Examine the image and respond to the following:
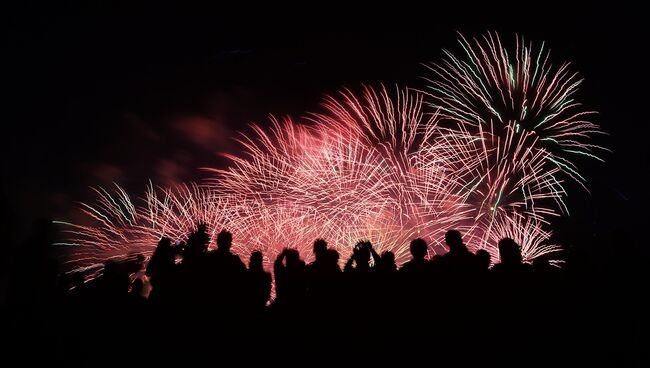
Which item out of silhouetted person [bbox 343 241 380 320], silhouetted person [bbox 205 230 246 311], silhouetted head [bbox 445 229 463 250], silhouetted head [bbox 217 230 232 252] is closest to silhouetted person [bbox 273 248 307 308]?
silhouetted person [bbox 205 230 246 311]

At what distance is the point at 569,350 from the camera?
402 centimetres

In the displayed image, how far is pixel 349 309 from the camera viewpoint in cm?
475

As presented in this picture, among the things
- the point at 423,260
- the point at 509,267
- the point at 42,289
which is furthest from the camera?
the point at 42,289

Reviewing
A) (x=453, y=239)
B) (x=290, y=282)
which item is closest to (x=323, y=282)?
(x=290, y=282)

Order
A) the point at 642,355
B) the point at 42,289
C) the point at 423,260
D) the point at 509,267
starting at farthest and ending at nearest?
1. the point at 42,289
2. the point at 423,260
3. the point at 509,267
4. the point at 642,355

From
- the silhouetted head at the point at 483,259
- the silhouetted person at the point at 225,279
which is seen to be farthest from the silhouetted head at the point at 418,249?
the silhouetted person at the point at 225,279

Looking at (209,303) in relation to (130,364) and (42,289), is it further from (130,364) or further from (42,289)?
(42,289)

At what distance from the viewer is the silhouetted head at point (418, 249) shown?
523 cm

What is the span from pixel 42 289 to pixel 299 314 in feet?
12.9

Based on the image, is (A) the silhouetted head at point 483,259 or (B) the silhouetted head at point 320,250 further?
(B) the silhouetted head at point 320,250

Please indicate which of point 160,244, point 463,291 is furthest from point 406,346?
point 160,244

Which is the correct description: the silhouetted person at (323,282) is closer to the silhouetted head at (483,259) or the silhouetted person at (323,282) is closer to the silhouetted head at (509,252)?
the silhouetted head at (483,259)

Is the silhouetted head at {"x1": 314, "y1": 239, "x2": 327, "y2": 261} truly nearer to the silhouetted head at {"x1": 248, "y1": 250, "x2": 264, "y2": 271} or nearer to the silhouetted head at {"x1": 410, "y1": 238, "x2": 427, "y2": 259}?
the silhouetted head at {"x1": 248, "y1": 250, "x2": 264, "y2": 271}

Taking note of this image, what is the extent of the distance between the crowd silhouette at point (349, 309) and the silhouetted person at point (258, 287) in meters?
0.02
